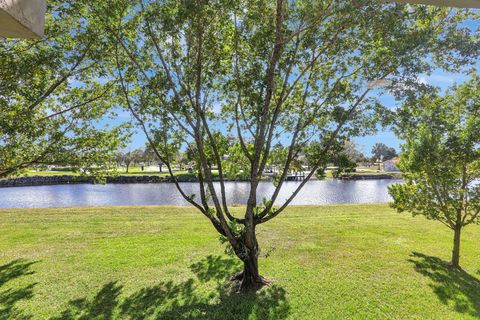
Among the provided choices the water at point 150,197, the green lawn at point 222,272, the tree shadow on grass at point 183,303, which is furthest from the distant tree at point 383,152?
the tree shadow on grass at point 183,303

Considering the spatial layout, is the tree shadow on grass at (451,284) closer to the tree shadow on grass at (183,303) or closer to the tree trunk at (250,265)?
the tree shadow on grass at (183,303)

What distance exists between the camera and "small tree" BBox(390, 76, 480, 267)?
6.92 meters

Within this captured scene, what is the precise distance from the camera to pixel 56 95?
7.73 m

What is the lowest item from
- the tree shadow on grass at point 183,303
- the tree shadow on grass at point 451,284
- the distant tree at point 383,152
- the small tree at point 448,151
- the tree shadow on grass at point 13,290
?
the tree shadow on grass at point 13,290

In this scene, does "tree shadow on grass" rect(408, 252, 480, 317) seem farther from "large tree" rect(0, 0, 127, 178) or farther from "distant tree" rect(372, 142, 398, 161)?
"distant tree" rect(372, 142, 398, 161)

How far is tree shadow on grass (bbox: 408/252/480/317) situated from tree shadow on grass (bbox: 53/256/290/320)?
3.60 metres

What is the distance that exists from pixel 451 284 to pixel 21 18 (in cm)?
900

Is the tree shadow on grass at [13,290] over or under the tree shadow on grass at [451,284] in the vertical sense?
under

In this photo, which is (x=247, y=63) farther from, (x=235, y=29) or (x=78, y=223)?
(x=78, y=223)

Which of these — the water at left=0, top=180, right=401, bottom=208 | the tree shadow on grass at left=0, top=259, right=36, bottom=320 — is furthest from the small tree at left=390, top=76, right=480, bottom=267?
the water at left=0, top=180, right=401, bottom=208

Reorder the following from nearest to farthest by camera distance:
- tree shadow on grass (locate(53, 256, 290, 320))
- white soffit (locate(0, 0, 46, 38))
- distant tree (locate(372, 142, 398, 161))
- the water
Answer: white soffit (locate(0, 0, 46, 38))
tree shadow on grass (locate(53, 256, 290, 320))
the water
distant tree (locate(372, 142, 398, 161))

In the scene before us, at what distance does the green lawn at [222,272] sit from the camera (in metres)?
5.55

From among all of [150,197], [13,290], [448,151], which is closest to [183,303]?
[13,290]

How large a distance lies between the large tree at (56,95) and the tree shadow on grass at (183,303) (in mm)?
3798
